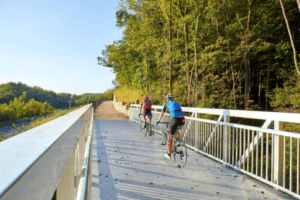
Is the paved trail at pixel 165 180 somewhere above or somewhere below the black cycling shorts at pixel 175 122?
below

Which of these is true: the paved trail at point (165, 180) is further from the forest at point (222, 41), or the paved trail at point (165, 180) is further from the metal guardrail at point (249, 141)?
the forest at point (222, 41)

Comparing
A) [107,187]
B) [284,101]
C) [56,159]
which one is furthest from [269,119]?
[284,101]

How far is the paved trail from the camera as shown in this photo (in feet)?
13.4

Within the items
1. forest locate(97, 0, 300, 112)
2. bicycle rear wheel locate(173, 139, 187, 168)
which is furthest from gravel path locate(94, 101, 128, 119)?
bicycle rear wheel locate(173, 139, 187, 168)

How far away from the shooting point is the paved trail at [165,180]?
4.10m

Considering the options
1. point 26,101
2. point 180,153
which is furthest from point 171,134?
point 26,101

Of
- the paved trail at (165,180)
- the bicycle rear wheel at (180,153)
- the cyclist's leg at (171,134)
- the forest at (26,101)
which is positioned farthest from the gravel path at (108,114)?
the bicycle rear wheel at (180,153)

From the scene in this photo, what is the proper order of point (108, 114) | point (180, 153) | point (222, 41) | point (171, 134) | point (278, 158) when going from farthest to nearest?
point (108, 114) < point (222, 41) < point (171, 134) < point (180, 153) < point (278, 158)

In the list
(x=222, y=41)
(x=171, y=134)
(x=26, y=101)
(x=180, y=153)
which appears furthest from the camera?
(x=26, y=101)

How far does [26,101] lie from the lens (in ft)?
82.6

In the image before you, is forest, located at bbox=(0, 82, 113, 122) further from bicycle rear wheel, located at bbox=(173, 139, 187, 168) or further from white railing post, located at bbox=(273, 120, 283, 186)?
white railing post, located at bbox=(273, 120, 283, 186)

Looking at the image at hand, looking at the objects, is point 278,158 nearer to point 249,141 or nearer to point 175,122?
point 249,141

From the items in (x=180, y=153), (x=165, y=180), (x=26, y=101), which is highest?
(x=26, y=101)

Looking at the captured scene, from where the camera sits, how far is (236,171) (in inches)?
217
